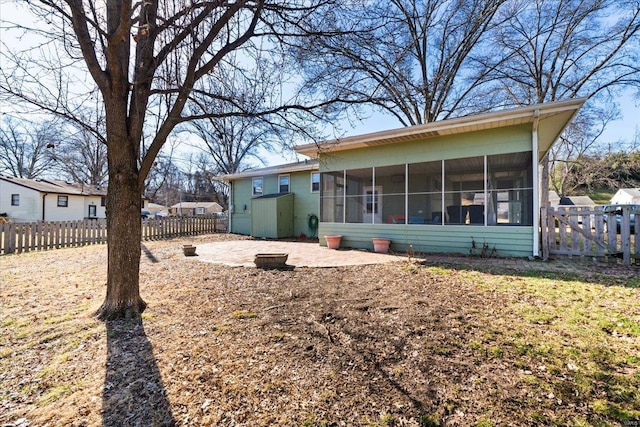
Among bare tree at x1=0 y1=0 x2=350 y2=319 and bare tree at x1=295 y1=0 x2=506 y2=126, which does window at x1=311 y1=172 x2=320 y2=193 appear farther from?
bare tree at x1=0 y1=0 x2=350 y2=319

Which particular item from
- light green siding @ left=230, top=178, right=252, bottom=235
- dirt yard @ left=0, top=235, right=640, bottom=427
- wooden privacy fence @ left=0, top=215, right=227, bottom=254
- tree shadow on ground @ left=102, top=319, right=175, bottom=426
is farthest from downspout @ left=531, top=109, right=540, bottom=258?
wooden privacy fence @ left=0, top=215, right=227, bottom=254

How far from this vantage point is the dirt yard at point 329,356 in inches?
72.7

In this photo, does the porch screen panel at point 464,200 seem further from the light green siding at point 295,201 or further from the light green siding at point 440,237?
the light green siding at point 295,201

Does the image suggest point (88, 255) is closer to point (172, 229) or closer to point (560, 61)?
point (172, 229)

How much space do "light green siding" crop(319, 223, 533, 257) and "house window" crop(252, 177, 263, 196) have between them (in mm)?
6909

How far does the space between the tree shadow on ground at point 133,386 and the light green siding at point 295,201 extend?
10.7 meters

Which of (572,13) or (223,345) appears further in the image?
(572,13)

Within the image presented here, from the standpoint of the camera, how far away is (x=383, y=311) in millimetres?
3568

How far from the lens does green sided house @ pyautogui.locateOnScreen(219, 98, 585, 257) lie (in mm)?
6938

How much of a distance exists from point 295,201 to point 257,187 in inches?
116

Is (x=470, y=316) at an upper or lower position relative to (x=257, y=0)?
lower

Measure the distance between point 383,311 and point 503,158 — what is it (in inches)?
262

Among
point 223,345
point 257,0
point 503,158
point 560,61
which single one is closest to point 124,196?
point 223,345

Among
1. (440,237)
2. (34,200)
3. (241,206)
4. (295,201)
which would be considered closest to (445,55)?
(295,201)
